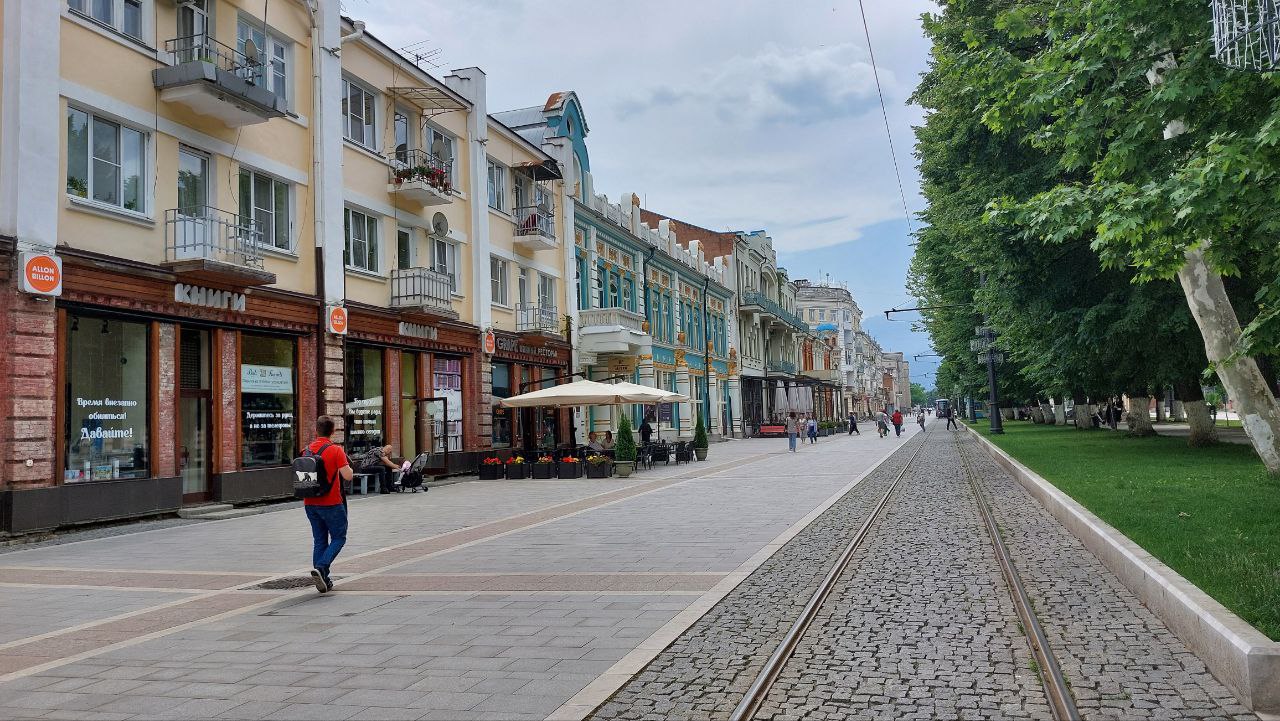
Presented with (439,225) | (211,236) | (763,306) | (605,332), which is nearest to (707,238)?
(763,306)

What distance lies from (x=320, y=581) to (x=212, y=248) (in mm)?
9615

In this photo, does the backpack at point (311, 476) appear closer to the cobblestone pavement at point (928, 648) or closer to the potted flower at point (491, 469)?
the cobblestone pavement at point (928, 648)

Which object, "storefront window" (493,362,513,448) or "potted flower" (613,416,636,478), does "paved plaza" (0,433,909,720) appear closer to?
"potted flower" (613,416,636,478)

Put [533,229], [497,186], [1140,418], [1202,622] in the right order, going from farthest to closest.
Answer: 1. [1140,418]
2. [533,229]
3. [497,186]
4. [1202,622]

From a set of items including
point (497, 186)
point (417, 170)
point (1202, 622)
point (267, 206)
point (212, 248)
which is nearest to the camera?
point (1202, 622)

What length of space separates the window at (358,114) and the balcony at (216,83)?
3673 millimetres

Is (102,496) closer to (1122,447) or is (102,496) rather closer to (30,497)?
(30,497)

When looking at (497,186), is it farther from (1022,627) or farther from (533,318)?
(1022,627)

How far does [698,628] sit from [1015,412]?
264ft

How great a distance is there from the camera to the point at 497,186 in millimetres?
28078

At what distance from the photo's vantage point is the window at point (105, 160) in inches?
554

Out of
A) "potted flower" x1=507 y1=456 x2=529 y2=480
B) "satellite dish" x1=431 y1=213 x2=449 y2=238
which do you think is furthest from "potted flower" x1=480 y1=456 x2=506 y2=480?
"satellite dish" x1=431 y1=213 x2=449 y2=238

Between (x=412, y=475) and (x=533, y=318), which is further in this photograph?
(x=533, y=318)

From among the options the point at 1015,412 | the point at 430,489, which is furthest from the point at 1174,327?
the point at 1015,412
